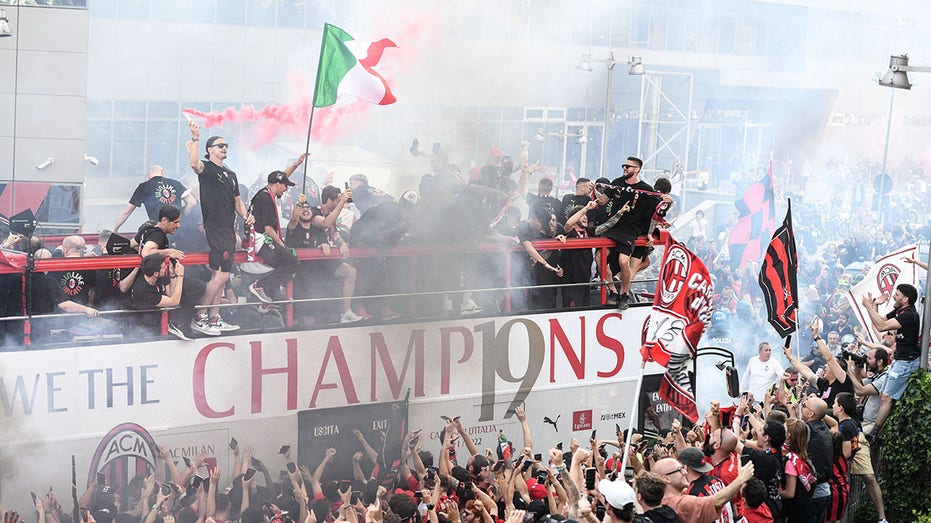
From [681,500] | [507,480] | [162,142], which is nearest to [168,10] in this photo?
[162,142]

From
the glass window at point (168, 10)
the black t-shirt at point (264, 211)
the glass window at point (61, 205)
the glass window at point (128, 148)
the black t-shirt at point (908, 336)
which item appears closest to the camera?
the black t-shirt at point (264, 211)

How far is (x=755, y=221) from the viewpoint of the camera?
1052 cm

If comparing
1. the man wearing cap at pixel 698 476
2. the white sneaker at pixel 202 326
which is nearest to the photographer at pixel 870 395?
the man wearing cap at pixel 698 476

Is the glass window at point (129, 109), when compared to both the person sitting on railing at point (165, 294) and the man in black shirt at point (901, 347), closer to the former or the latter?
the person sitting on railing at point (165, 294)

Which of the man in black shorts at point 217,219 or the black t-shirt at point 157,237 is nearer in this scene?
the black t-shirt at point 157,237

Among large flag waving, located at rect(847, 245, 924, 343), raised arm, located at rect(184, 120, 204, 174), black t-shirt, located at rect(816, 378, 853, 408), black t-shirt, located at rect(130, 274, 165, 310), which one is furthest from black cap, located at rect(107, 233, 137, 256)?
large flag waving, located at rect(847, 245, 924, 343)

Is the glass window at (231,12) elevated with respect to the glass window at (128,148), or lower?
elevated

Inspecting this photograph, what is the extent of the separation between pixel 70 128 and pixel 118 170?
4185 millimetres

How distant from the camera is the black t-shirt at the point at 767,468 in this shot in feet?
19.9

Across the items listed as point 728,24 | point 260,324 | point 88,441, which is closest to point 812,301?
point 728,24

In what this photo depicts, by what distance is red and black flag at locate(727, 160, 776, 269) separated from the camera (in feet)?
34.1

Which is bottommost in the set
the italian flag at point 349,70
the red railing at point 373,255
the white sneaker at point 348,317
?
the white sneaker at point 348,317

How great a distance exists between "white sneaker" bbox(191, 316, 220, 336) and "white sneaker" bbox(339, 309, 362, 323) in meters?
0.95

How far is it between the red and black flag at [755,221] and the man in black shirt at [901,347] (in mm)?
2154
